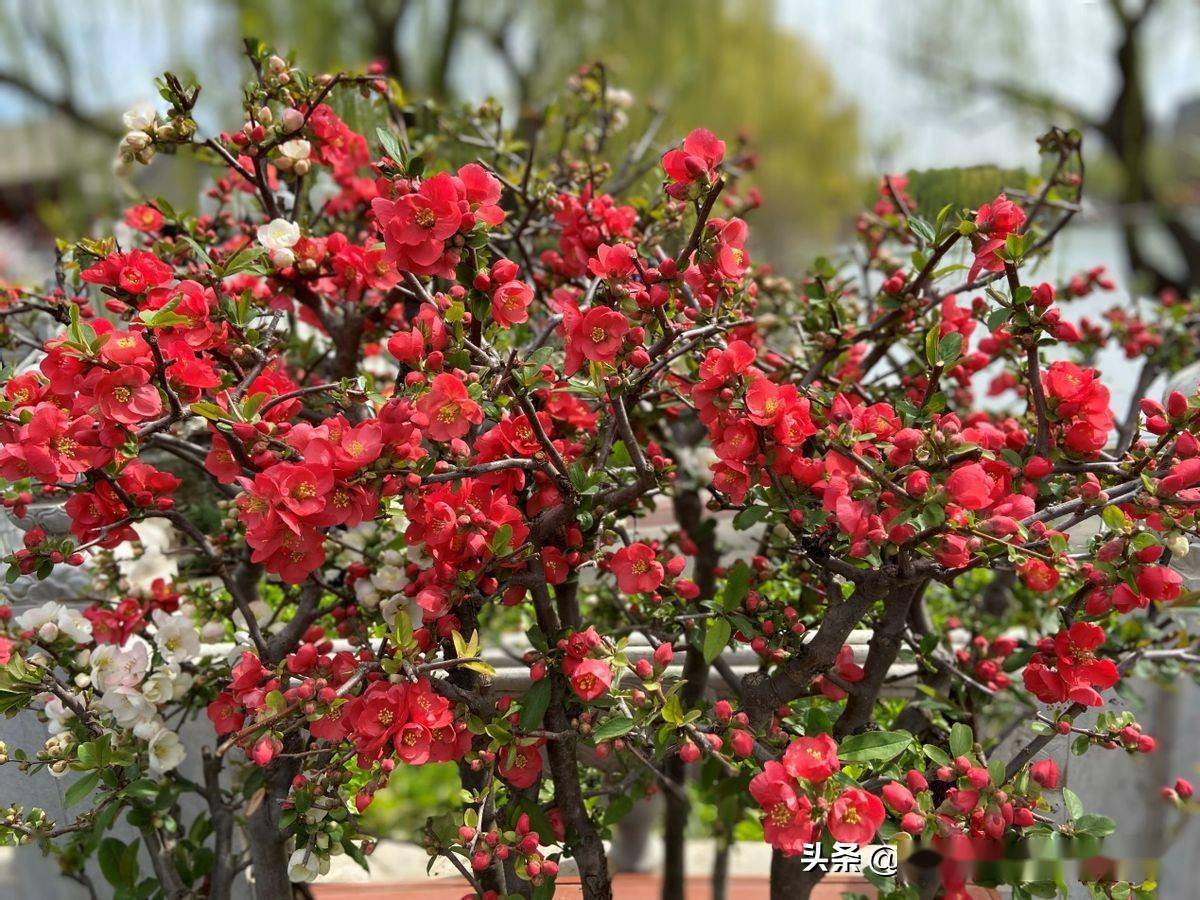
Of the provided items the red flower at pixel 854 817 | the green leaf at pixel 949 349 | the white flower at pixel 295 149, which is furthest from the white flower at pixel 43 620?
the green leaf at pixel 949 349

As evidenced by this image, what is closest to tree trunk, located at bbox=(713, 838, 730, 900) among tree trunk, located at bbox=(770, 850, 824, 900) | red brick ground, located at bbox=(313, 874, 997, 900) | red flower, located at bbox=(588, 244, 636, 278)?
red brick ground, located at bbox=(313, 874, 997, 900)

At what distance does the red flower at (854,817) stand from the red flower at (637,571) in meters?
0.24

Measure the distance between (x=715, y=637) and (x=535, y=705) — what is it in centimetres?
16

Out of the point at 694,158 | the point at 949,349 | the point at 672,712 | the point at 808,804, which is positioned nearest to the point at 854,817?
the point at 808,804

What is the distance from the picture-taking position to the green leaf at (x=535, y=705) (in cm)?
79

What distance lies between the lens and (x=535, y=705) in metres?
0.80

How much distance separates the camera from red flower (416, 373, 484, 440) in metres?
0.69

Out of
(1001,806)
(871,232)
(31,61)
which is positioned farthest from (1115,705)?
(31,61)

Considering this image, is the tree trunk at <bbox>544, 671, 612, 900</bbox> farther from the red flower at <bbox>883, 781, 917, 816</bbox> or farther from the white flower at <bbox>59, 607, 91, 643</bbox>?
the white flower at <bbox>59, 607, 91, 643</bbox>

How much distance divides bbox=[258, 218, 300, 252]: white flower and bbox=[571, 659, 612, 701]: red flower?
0.45 meters

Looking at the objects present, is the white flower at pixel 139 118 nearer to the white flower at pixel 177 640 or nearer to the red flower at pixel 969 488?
the white flower at pixel 177 640

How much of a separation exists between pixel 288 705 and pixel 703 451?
825 mm

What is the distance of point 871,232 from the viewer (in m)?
1.40

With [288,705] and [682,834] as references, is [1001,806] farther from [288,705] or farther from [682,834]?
[682,834]
